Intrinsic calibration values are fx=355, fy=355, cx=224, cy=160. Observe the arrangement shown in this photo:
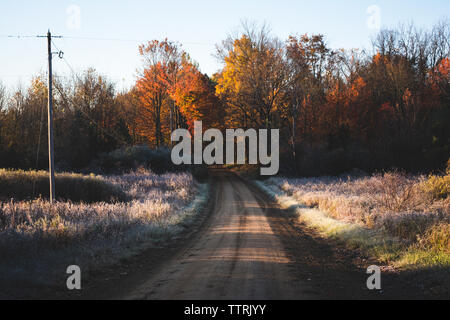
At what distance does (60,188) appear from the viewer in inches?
922

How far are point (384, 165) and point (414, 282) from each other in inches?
1353

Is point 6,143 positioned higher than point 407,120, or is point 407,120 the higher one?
point 407,120

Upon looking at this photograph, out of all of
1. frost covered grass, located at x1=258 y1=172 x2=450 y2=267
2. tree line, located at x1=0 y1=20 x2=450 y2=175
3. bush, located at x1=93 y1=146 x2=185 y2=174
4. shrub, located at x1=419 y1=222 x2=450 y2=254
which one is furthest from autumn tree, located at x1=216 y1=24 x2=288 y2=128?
shrub, located at x1=419 y1=222 x2=450 y2=254

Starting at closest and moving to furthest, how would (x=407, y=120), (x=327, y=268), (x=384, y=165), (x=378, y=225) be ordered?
1. (x=327, y=268)
2. (x=378, y=225)
3. (x=384, y=165)
4. (x=407, y=120)

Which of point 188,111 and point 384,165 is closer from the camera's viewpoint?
point 384,165

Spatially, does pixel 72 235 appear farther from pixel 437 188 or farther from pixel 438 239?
pixel 437 188

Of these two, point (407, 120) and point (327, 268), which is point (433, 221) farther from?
point (407, 120)

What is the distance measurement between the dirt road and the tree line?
26205mm

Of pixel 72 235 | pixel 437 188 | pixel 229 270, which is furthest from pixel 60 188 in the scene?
pixel 437 188

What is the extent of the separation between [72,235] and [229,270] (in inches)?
189

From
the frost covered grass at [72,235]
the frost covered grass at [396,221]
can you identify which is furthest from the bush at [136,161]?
the frost covered grass at [72,235]

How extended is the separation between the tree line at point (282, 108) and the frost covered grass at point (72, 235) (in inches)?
971

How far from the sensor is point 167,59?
1861 inches
